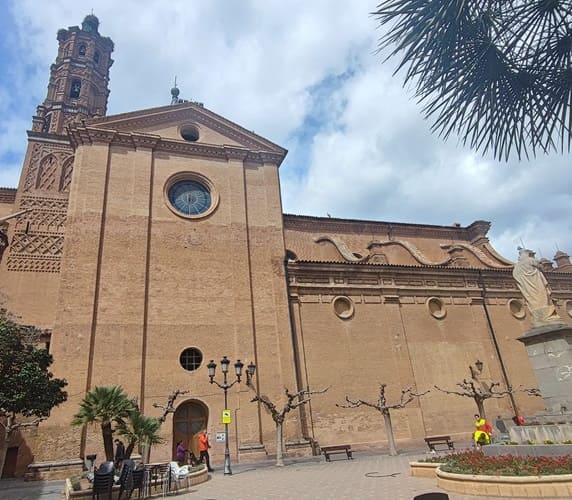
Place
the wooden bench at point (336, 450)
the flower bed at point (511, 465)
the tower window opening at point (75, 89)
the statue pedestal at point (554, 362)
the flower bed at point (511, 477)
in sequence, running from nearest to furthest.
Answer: the flower bed at point (511, 477) → the flower bed at point (511, 465) → the statue pedestal at point (554, 362) → the wooden bench at point (336, 450) → the tower window opening at point (75, 89)

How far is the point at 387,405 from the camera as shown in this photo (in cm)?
1881

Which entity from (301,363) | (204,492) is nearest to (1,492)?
(204,492)

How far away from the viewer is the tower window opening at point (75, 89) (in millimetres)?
31031

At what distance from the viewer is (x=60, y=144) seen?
24594mm

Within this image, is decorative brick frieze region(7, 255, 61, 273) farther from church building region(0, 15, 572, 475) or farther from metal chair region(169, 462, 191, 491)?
metal chair region(169, 462, 191, 491)

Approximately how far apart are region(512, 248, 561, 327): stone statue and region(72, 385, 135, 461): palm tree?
11183 millimetres

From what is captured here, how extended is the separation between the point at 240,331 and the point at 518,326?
1541 centimetres

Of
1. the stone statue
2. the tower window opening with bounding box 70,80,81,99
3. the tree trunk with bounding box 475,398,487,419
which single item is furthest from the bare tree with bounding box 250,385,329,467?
the tower window opening with bounding box 70,80,81,99

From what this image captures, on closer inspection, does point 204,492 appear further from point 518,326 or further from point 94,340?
point 518,326

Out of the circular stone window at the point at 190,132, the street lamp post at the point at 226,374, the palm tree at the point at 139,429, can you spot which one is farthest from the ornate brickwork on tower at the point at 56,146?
the palm tree at the point at 139,429

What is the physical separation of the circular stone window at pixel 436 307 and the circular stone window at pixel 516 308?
4354 millimetres

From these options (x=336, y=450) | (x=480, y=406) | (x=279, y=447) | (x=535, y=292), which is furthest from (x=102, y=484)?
(x=480, y=406)

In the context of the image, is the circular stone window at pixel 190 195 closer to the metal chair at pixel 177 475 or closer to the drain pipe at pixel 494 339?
the metal chair at pixel 177 475

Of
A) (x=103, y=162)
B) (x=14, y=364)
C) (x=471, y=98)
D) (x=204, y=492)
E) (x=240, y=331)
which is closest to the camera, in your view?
(x=471, y=98)
